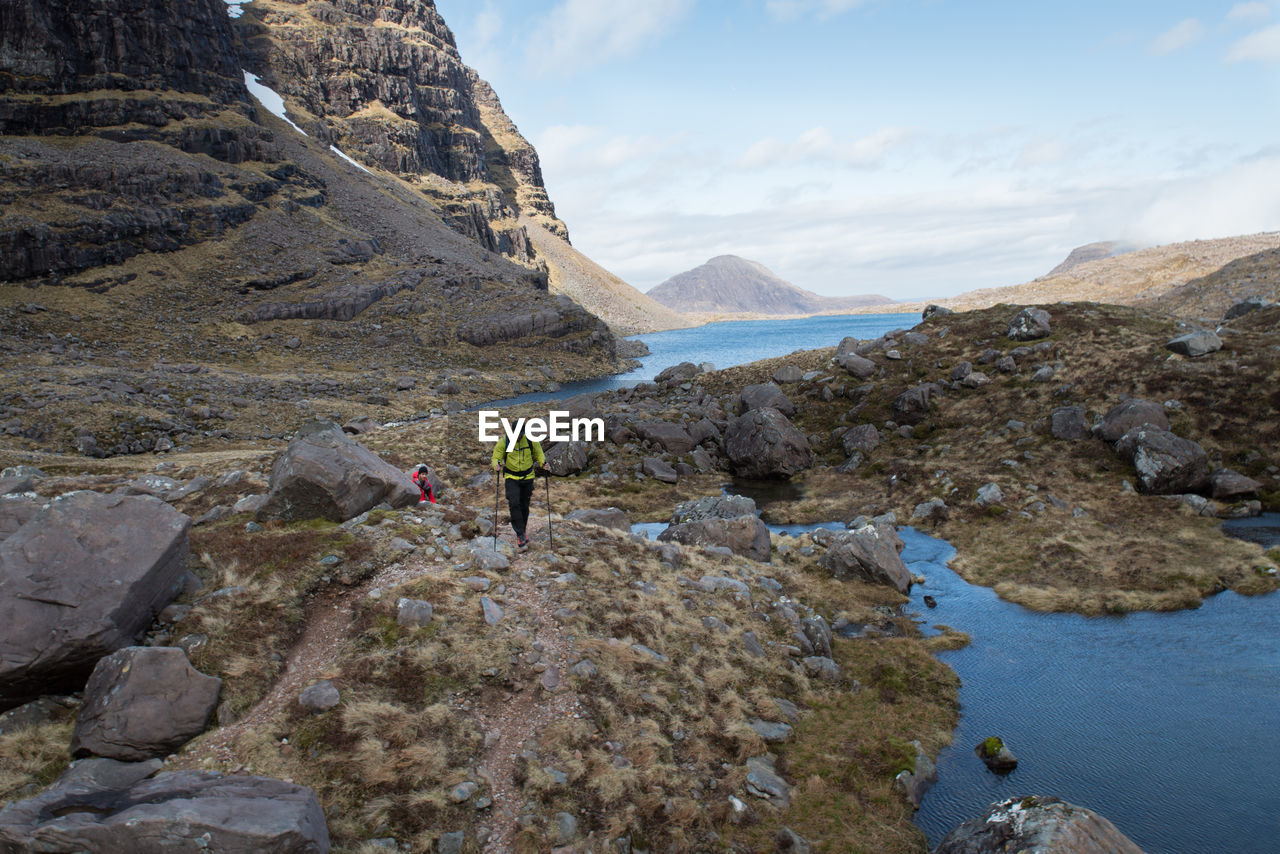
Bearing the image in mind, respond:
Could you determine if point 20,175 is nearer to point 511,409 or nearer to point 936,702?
point 511,409

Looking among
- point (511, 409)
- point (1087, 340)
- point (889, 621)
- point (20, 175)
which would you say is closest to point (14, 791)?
point (889, 621)

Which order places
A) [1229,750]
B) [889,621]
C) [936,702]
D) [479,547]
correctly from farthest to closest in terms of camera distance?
[889,621], [479,547], [936,702], [1229,750]

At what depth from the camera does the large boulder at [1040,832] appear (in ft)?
26.9

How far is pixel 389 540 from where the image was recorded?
15898mm

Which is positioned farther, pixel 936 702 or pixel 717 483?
pixel 717 483

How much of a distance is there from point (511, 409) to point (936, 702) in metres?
41.5

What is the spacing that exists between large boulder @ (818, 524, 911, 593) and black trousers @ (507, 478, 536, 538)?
12.6 m

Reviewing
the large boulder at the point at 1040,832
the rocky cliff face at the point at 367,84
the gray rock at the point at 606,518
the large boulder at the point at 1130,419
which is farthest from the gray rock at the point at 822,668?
the rocky cliff face at the point at 367,84

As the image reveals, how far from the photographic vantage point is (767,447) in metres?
37.0

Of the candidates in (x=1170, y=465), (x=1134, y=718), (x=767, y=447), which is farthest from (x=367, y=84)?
(x=1134, y=718)

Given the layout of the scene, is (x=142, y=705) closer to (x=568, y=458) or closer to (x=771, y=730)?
(x=771, y=730)

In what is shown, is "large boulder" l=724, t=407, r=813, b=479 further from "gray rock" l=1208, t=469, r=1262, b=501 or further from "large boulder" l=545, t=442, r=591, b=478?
"gray rock" l=1208, t=469, r=1262, b=501

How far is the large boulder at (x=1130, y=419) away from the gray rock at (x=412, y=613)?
32.2m

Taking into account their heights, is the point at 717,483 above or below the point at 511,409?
below
